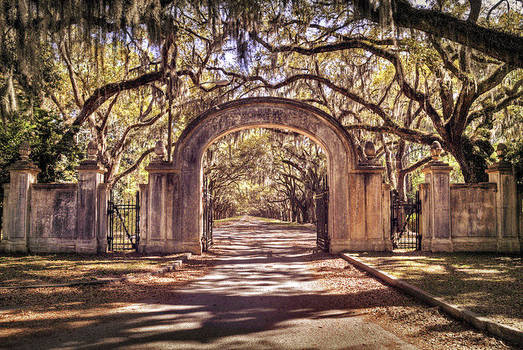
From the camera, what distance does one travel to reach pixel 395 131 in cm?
1531

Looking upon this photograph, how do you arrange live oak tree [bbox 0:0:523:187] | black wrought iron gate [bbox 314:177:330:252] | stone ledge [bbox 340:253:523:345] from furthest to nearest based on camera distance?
black wrought iron gate [bbox 314:177:330:252]
live oak tree [bbox 0:0:523:187]
stone ledge [bbox 340:253:523:345]

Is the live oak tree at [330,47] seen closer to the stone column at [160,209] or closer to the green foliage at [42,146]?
the green foliage at [42,146]

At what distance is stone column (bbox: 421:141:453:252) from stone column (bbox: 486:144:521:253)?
1487 mm

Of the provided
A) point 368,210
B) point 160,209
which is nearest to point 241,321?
point 160,209

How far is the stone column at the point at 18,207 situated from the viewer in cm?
1167

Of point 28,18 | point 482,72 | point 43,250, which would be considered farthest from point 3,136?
point 482,72

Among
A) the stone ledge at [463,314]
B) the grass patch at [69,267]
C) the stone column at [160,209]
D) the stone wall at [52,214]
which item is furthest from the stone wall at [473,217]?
the stone wall at [52,214]

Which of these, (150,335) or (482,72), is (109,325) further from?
(482,72)

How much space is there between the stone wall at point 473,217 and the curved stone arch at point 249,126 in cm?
338

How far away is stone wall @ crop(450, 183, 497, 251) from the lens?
11977 millimetres

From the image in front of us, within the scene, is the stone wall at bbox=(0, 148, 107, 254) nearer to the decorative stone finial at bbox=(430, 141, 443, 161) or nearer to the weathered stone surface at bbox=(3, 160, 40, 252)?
the weathered stone surface at bbox=(3, 160, 40, 252)

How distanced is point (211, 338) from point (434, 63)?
11.3 metres

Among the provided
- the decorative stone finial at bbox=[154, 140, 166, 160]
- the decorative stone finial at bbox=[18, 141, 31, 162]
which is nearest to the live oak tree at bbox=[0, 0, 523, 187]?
the decorative stone finial at bbox=[154, 140, 166, 160]

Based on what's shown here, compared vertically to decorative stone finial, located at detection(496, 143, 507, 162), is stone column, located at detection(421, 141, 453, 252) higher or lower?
lower
